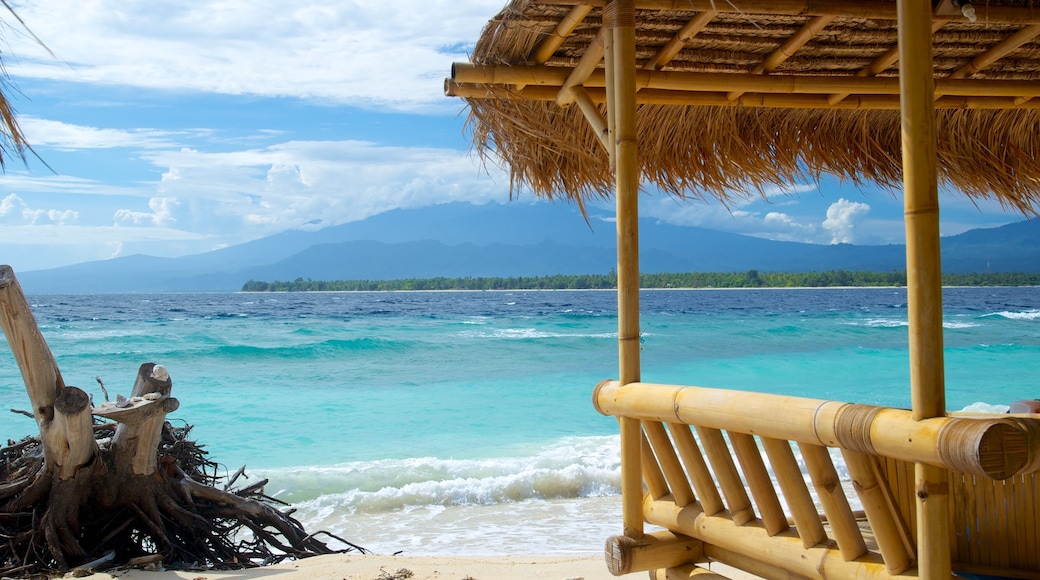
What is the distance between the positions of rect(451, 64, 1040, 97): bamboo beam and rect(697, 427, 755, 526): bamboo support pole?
A: 1.19 m

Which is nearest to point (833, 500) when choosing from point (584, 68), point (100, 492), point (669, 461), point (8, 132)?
point (669, 461)

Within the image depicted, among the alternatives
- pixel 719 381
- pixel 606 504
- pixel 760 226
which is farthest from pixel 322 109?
pixel 606 504

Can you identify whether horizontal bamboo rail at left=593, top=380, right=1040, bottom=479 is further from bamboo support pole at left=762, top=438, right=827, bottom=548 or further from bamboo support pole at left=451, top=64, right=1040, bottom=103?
bamboo support pole at left=451, top=64, right=1040, bottom=103

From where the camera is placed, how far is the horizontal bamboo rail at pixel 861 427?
49.1 inches

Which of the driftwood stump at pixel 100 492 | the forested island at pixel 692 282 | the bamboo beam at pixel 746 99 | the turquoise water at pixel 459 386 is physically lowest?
the turquoise water at pixel 459 386

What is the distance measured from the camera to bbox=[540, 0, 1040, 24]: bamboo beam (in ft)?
7.33

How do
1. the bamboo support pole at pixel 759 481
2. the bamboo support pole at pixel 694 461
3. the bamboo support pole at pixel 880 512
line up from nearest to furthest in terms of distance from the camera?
the bamboo support pole at pixel 880 512
the bamboo support pole at pixel 759 481
the bamboo support pole at pixel 694 461

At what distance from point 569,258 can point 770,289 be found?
81.7 meters

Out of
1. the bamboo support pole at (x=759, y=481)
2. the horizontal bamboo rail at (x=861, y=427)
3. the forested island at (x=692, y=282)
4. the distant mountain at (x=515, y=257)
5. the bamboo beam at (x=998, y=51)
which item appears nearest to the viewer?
the horizontal bamboo rail at (x=861, y=427)

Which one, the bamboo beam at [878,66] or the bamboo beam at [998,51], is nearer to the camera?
the bamboo beam at [998,51]

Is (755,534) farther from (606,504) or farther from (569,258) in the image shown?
(569,258)

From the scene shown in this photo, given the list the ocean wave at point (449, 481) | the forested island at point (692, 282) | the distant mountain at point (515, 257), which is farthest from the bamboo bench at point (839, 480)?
the distant mountain at point (515, 257)

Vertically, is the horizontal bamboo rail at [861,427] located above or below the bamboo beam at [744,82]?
below

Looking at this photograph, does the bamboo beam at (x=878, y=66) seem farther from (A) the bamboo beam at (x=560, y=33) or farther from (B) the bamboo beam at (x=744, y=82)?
(A) the bamboo beam at (x=560, y=33)
